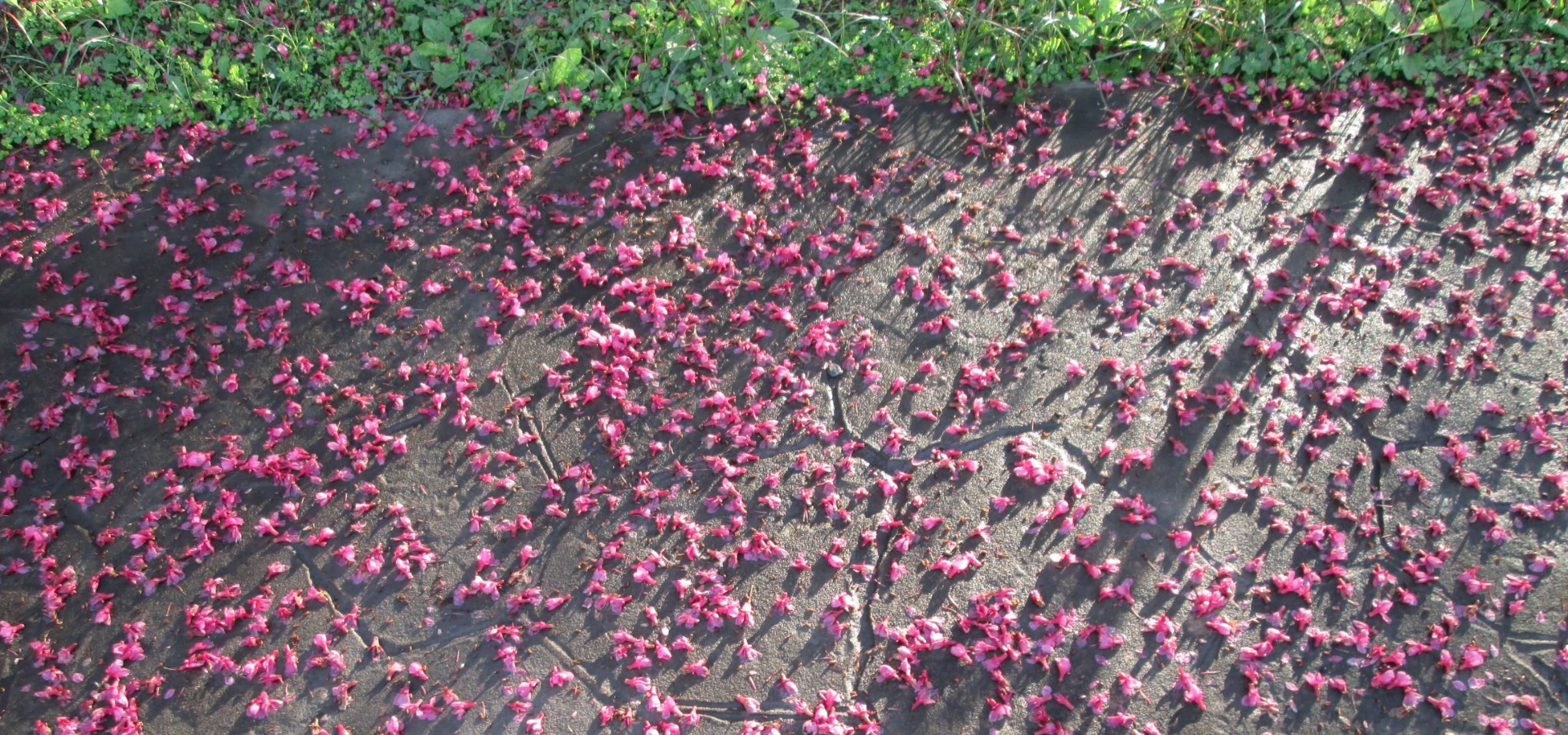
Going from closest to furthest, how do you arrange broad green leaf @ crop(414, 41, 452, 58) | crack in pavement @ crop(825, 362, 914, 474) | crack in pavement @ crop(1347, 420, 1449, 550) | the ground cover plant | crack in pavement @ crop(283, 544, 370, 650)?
the ground cover plant < crack in pavement @ crop(283, 544, 370, 650) < crack in pavement @ crop(1347, 420, 1449, 550) < crack in pavement @ crop(825, 362, 914, 474) < broad green leaf @ crop(414, 41, 452, 58)

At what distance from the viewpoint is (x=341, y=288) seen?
3971 millimetres

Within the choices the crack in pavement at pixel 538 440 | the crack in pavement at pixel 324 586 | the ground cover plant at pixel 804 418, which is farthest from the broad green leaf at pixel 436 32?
the crack in pavement at pixel 324 586

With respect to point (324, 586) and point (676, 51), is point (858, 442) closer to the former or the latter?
point (324, 586)

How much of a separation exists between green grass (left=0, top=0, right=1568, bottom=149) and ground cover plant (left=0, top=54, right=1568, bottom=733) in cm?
15

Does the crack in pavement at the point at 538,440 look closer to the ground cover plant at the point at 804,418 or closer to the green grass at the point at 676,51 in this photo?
the ground cover plant at the point at 804,418

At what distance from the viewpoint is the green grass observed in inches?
175

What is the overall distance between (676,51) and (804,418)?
2.00 m

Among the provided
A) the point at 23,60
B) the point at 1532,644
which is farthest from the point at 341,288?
the point at 1532,644

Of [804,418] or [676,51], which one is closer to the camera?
[804,418]

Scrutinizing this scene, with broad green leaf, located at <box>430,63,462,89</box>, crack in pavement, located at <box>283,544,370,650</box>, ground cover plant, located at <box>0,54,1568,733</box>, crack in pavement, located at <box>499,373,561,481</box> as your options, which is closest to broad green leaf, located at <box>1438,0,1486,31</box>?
ground cover plant, located at <box>0,54,1568,733</box>

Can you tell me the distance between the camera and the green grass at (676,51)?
14.6 feet

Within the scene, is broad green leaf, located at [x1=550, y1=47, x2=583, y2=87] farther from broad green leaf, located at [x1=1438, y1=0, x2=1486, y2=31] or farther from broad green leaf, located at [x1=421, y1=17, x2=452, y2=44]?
broad green leaf, located at [x1=1438, y1=0, x2=1486, y2=31]

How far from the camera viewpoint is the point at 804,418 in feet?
11.9

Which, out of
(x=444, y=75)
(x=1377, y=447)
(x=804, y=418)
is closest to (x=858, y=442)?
(x=804, y=418)
